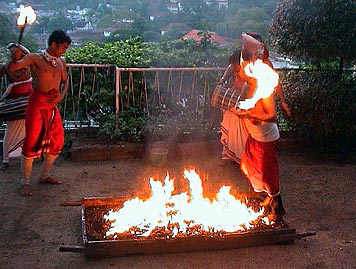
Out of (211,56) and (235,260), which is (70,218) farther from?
(211,56)

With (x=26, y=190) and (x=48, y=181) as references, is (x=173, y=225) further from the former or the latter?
(x=48, y=181)

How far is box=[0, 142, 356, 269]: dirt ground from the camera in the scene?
185 inches

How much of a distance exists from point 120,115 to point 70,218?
8.19 feet

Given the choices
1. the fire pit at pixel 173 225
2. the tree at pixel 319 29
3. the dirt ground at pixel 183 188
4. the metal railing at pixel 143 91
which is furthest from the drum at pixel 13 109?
the tree at pixel 319 29

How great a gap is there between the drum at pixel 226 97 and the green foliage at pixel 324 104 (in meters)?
1.98

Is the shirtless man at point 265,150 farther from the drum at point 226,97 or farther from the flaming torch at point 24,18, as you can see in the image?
the flaming torch at point 24,18

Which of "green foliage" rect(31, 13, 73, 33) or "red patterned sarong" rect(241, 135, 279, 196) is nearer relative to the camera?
"red patterned sarong" rect(241, 135, 279, 196)

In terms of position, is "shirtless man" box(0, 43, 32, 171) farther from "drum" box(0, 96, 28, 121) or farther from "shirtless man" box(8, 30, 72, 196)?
"shirtless man" box(8, 30, 72, 196)

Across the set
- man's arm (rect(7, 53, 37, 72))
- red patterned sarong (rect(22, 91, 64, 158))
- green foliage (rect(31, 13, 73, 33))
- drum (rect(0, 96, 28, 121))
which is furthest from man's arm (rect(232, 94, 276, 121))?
green foliage (rect(31, 13, 73, 33))

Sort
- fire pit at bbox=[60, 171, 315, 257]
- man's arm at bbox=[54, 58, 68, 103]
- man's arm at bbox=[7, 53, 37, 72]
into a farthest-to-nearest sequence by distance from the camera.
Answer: man's arm at bbox=[54, 58, 68, 103] < man's arm at bbox=[7, 53, 37, 72] < fire pit at bbox=[60, 171, 315, 257]

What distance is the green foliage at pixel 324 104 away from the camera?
724cm

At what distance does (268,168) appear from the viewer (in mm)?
5367

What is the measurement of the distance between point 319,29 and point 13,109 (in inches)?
159

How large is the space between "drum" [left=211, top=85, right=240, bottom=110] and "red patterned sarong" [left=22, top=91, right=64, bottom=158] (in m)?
1.83
